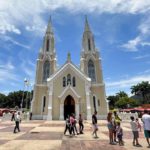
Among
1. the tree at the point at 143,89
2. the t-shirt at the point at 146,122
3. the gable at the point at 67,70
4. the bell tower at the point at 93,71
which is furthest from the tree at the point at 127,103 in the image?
the t-shirt at the point at 146,122

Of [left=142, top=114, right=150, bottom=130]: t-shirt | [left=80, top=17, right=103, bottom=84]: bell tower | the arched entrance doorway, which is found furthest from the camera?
[left=80, top=17, right=103, bottom=84]: bell tower

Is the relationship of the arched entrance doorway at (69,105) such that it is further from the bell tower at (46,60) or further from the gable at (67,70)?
the bell tower at (46,60)

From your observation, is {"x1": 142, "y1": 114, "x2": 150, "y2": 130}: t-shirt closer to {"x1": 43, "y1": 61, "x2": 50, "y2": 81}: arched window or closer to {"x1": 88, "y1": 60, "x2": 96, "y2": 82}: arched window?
{"x1": 88, "y1": 60, "x2": 96, "y2": 82}: arched window

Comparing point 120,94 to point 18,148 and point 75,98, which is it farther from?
point 18,148

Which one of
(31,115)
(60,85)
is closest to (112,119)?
(60,85)

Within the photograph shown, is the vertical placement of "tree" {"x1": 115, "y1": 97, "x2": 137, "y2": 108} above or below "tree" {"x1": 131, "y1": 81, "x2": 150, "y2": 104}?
below

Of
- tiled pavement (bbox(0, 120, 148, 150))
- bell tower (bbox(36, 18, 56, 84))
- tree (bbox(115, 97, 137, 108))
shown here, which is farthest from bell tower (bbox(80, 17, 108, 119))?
tree (bbox(115, 97, 137, 108))

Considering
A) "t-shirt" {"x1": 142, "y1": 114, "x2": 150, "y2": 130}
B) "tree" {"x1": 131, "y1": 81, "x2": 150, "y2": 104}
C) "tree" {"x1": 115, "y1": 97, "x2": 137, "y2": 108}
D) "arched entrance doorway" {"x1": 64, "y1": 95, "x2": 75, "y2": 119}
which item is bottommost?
"t-shirt" {"x1": 142, "y1": 114, "x2": 150, "y2": 130}

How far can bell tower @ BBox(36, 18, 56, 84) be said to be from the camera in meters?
36.5

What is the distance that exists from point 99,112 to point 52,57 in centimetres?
1614

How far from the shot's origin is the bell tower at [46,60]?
36.5 metres

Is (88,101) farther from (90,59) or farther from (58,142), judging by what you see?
(58,142)

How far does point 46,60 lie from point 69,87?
10.2 metres

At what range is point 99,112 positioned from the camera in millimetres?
32906
